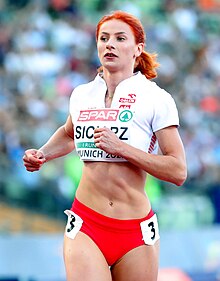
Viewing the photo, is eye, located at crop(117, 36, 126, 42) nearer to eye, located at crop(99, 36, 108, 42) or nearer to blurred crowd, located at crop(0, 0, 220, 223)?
eye, located at crop(99, 36, 108, 42)

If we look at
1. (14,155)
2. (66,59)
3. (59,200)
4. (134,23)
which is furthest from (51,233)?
(134,23)

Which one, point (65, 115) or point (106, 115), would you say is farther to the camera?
point (65, 115)

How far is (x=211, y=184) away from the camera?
11500 mm

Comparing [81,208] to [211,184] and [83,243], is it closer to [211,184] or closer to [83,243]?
[83,243]

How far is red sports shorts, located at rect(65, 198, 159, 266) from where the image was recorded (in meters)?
5.28

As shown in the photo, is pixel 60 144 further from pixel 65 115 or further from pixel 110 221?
pixel 65 115

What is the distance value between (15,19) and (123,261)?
935 centimetres

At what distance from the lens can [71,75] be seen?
1363 centimetres

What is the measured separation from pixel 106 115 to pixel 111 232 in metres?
0.71

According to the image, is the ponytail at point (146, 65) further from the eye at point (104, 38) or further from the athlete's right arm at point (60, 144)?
the athlete's right arm at point (60, 144)

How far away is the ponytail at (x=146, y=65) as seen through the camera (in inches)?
224

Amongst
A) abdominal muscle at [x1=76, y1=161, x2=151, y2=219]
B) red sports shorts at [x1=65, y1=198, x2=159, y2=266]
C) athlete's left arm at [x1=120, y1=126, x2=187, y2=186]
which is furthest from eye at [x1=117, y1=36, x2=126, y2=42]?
red sports shorts at [x1=65, y1=198, x2=159, y2=266]

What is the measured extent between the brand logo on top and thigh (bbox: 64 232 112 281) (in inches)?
27.6

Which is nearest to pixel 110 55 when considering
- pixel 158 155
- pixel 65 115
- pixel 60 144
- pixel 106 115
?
pixel 106 115
